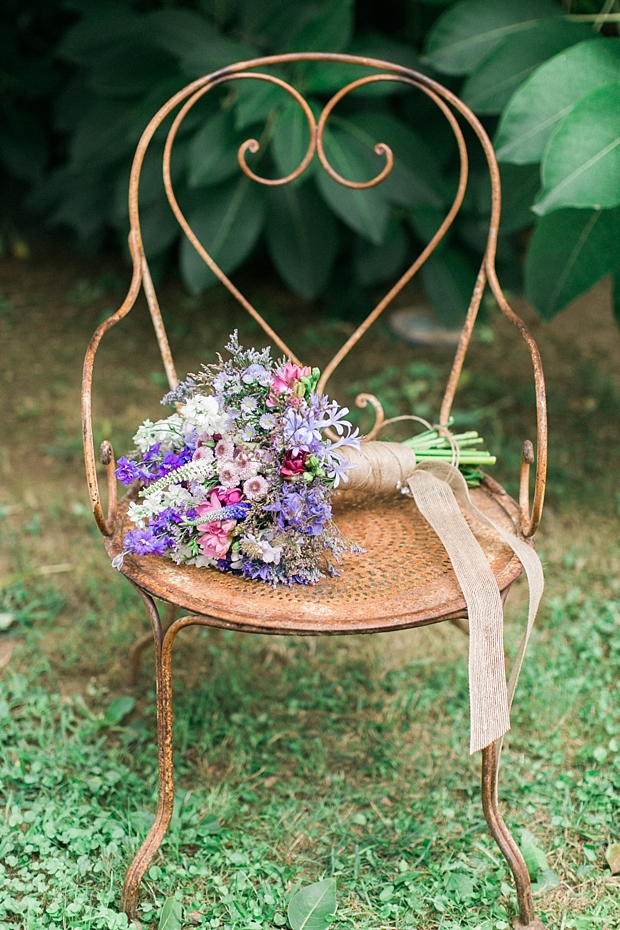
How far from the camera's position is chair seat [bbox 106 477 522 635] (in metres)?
1.39

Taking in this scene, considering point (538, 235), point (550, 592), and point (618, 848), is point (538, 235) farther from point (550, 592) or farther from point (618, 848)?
point (618, 848)

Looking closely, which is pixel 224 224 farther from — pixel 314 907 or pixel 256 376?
pixel 314 907

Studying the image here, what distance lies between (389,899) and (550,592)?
1.04 metres

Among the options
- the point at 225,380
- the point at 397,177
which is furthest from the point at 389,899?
the point at 397,177

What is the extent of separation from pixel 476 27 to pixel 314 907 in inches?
85.4

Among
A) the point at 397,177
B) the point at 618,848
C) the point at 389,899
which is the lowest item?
the point at 389,899

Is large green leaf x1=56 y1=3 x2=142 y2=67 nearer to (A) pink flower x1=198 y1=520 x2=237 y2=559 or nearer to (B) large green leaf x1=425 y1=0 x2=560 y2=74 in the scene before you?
(B) large green leaf x1=425 y1=0 x2=560 y2=74

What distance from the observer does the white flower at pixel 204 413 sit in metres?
1.43

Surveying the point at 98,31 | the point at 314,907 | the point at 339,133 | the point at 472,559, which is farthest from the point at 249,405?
the point at 98,31

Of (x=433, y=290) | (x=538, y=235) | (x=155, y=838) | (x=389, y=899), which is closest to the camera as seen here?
(x=155, y=838)

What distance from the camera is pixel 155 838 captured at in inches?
60.4

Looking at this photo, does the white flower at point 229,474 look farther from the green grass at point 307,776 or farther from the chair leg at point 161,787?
the green grass at point 307,776

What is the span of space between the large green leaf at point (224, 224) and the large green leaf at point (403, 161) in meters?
0.39

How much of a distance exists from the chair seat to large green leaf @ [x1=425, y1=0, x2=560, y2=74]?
53.5 inches
